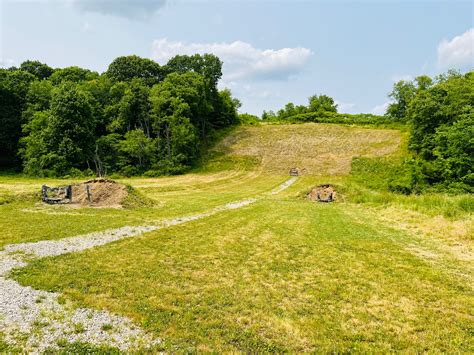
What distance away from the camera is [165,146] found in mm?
46156

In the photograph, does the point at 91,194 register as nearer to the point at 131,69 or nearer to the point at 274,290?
the point at 274,290

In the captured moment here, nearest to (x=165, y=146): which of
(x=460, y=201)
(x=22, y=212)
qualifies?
(x=22, y=212)

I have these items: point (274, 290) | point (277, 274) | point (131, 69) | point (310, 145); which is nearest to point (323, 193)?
point (277, 274)

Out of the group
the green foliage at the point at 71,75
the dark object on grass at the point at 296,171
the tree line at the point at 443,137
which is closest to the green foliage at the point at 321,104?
the tree line at the point at 443,137

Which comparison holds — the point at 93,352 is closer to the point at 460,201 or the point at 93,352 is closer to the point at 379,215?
the point at 379,215

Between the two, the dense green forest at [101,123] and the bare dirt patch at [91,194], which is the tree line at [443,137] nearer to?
the bare dirt patch at [91,194]

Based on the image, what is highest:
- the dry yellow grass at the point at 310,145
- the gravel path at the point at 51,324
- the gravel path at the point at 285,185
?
the dry yellow grass at the point at 310,145

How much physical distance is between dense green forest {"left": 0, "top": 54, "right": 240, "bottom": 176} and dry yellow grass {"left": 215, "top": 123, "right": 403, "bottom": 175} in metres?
11.0

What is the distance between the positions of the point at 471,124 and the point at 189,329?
114 ft

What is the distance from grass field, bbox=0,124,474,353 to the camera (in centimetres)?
585

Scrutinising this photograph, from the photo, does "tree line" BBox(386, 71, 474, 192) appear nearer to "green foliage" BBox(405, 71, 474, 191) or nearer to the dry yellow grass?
"green foliage" BBox(405, 71, 474, 191)

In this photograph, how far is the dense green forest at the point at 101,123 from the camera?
126 feet

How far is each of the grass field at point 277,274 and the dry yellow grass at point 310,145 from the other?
2749 centimetres

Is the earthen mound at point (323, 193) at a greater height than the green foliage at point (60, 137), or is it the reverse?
the green foliage at point (60, 137)
